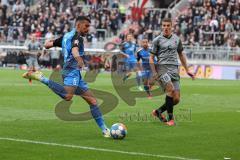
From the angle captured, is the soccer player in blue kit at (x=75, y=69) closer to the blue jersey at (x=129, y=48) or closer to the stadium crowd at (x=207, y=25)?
the blue jersey at (x=129, y=48)

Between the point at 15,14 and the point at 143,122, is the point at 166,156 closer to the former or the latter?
the point at 143,122

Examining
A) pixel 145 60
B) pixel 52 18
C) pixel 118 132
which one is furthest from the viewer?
pixel 52 18

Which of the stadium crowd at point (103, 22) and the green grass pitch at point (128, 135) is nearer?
the green grass pitch at point (128, 135)

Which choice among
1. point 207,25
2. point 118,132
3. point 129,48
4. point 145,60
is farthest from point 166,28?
point 207,25

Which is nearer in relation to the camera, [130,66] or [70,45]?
[70,45]

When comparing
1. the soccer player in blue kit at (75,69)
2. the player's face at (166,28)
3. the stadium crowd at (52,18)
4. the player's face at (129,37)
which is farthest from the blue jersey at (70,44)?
the stadium crowd at (52,18)

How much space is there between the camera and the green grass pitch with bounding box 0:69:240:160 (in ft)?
37.7

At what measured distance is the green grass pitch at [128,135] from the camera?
453 inches

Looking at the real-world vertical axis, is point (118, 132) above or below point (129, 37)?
below

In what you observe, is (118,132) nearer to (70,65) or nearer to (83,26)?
(70,65)

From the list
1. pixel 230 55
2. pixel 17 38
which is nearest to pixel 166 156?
pixel 230 55

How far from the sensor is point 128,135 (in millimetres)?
Answer: 13930

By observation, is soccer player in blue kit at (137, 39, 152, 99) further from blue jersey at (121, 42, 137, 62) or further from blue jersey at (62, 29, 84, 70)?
blue jersey at (62, 29, 84, 70)

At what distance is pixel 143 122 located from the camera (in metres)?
16.4
